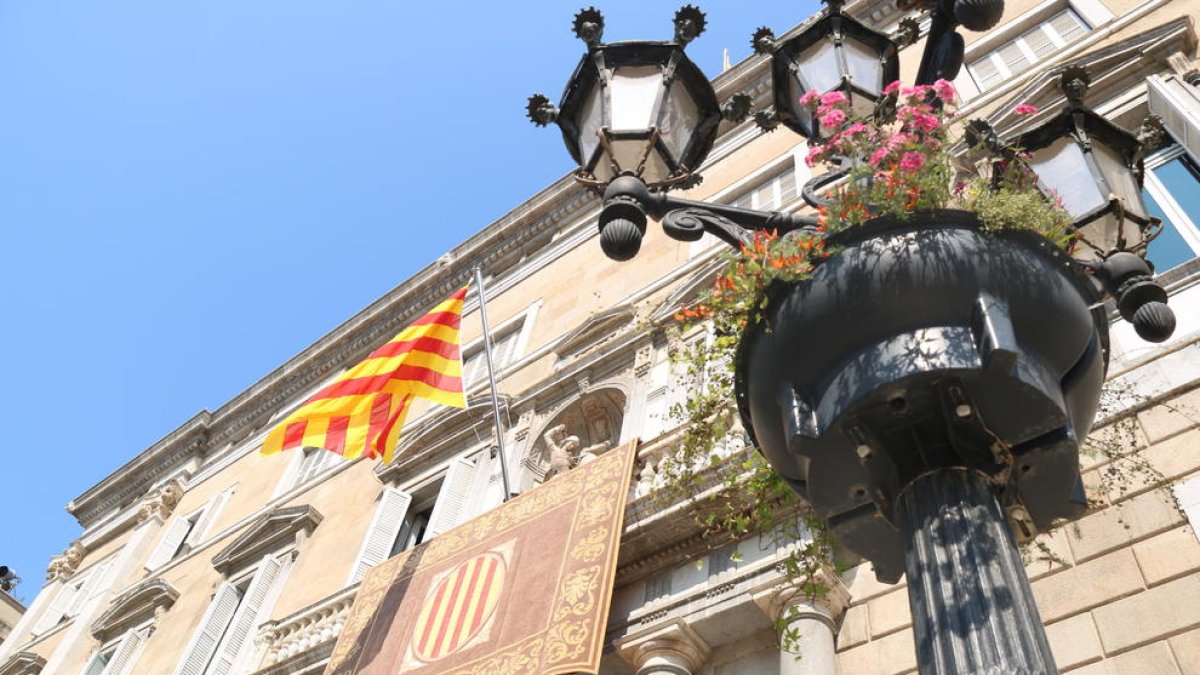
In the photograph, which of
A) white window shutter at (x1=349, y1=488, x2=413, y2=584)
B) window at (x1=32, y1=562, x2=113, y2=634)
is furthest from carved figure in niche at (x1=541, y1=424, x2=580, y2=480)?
window at (x1=32, y1=562, x2=113, y2=634)

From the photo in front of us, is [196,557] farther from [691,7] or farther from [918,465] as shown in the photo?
[918,465]

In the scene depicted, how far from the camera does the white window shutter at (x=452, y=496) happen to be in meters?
13.5

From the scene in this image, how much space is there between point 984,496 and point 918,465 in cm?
22

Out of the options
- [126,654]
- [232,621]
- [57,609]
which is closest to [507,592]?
[232,621]

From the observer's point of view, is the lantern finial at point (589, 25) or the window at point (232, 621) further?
the window at point (232, 621)

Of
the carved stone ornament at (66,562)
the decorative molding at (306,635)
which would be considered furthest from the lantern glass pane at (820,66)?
the carved stone ornament at (66,562)

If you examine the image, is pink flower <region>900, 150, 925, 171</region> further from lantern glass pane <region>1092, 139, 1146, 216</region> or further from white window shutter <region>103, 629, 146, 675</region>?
white window shutter <region>103, 629, 146, 675</region>

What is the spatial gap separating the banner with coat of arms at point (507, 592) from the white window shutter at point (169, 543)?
11521 millimetres

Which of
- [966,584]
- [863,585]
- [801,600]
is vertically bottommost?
[966,584]

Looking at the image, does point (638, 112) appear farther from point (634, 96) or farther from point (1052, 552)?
point (1052, 552)

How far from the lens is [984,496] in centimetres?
290

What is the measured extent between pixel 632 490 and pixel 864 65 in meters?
6.31

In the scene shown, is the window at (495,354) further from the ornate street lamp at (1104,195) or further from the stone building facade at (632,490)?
the ornate street lamp at (1104,195)

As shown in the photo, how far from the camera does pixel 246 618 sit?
50.0 feet
